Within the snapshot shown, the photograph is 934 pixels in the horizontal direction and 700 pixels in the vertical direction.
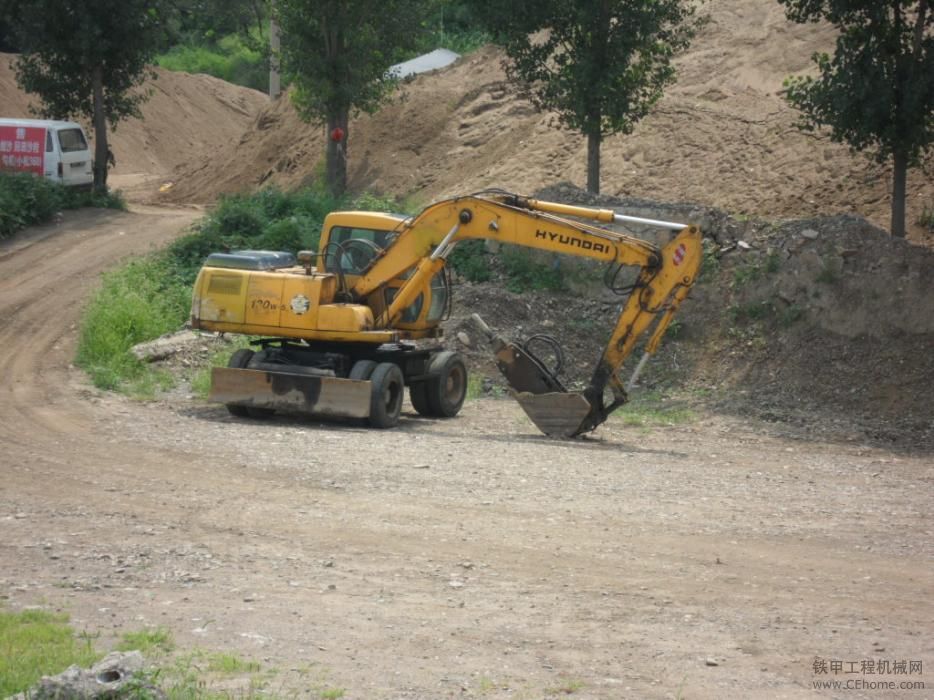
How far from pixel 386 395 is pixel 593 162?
1027 centimetres

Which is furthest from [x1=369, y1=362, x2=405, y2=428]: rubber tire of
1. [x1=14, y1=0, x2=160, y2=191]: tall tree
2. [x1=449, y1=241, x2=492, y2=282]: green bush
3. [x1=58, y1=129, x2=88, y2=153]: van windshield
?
[x1=14, y1=0, x2=160, y2=191]: tall tree

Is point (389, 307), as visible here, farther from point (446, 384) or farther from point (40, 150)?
point (40, 150)

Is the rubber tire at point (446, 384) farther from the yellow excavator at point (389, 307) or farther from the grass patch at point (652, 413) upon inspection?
the grass patch at point (652, 413)

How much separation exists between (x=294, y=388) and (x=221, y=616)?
785 centimetres

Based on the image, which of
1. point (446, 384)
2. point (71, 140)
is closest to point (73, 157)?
point (71, 140)

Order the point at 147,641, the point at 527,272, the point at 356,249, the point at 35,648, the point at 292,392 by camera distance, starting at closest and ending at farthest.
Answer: the point at 35,648 < the point at 147,641 < the point at 292,392 < the point at 356,249 < the point at 527,272

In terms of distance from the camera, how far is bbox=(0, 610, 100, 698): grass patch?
7.11m

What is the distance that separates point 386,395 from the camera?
1628 centimetres

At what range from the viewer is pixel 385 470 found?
13.1m

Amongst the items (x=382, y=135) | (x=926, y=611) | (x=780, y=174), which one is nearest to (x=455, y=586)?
(x=926, y=611)

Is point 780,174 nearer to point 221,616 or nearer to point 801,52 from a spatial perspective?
point 801,52

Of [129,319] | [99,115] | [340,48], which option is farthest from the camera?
[99,115]

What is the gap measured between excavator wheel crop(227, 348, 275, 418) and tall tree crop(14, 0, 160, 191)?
664 inches

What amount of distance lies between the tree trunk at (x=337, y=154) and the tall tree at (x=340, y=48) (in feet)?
0.08
